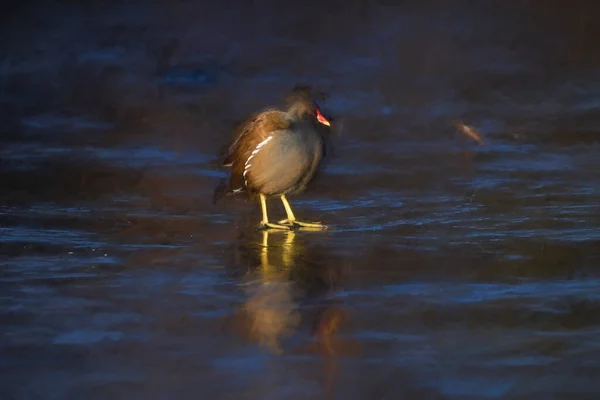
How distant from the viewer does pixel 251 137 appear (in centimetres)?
1109

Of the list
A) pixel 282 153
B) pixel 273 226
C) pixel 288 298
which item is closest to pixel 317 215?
pixel 273 226

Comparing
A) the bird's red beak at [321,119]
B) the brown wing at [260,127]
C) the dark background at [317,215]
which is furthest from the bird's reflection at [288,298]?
the bird's red beak at [321,119]

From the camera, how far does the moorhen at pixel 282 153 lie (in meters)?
10.9

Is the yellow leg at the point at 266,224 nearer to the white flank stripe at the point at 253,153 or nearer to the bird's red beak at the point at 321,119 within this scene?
the white flank stripe at the point at 253,153

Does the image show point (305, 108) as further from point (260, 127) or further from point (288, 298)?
point (288, 298)

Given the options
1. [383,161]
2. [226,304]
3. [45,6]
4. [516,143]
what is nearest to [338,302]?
[226,304]

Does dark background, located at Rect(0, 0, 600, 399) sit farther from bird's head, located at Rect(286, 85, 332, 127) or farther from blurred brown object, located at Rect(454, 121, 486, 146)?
bird's head, located at Rect(286, 85, 332, 127)

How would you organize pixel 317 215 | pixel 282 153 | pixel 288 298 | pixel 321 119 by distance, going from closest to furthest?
pixel 288 298 < pixel 282 153 < pixel 321 119 < pixel 317 215

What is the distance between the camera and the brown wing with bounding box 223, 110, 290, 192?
11.0 meters

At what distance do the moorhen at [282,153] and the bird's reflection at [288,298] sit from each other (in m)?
0.56

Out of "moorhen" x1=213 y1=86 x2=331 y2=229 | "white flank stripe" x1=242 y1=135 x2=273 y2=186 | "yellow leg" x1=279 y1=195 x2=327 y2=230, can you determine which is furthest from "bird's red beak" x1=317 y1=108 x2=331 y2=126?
"yellow leg" x1=279 y1=195 x2=327 y2=230

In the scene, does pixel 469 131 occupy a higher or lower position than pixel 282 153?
higher

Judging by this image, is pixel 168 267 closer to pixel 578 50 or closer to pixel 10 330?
pixel 10 330

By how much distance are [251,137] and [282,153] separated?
0.40 m
